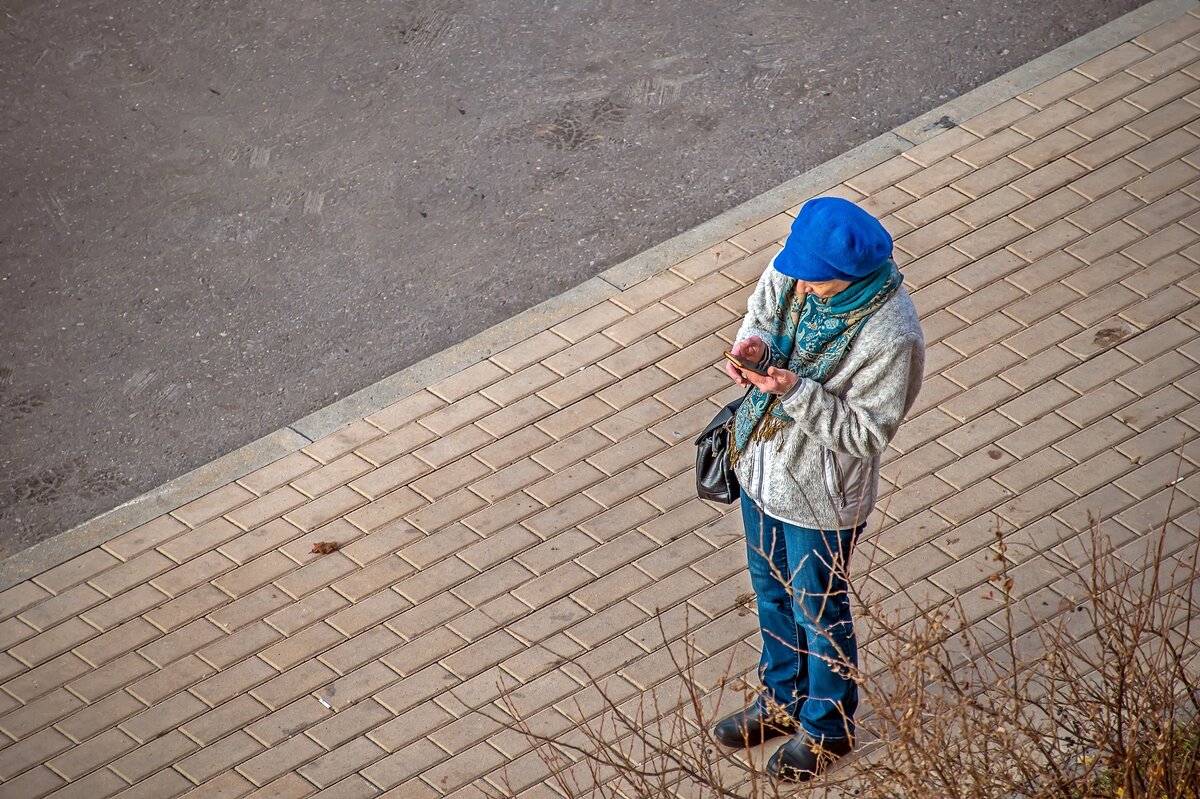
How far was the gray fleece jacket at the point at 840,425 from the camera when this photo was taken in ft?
12.4

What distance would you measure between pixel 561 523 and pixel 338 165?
2691 mm

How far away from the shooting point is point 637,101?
7.35 m

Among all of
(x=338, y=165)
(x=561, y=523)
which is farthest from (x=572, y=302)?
(x=338, y=165)

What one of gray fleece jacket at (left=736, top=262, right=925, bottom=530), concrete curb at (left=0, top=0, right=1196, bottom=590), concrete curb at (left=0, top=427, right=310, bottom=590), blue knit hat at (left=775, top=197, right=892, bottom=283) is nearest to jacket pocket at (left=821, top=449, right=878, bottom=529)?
gray fleece jacket at (left=736, top=262, right=925, bottom=530)

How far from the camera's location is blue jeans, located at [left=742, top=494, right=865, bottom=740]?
404 centimetres

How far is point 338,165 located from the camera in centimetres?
716

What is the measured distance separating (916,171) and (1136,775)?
13.2ft

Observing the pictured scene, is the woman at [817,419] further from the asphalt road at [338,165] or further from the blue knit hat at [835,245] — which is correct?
the asphalt road at [338,165]

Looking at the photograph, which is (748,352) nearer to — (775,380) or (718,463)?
(775,380)

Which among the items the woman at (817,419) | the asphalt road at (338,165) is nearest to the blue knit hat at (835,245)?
the woman at (817,419)

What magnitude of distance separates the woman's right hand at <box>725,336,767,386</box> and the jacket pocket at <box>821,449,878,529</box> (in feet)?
1.03

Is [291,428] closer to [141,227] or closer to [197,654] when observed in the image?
[197,654]

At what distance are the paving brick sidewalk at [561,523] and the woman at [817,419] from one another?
0.57 m

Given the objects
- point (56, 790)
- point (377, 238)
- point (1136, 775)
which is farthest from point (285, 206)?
point (1136, 775)
